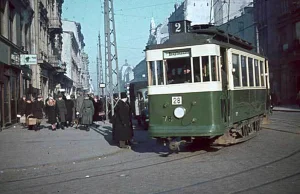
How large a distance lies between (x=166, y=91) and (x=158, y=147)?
2.82m

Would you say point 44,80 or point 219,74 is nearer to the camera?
point 219,74

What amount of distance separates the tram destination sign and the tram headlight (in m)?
1.40

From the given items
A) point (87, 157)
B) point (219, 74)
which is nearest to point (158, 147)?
point (87, 157)

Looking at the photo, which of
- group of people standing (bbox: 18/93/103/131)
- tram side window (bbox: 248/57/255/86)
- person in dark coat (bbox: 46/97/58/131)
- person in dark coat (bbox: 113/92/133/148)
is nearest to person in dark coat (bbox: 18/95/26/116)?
group of people standing (bbox: 18/93/103/131)

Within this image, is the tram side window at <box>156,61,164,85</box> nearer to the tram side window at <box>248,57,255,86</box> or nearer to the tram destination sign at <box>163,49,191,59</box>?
the tram destination sign at <box>163,49,191,59</box>

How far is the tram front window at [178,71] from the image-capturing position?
9.89m

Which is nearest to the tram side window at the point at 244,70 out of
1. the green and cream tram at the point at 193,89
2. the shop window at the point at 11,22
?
the green and cream tram at the point at 193,89

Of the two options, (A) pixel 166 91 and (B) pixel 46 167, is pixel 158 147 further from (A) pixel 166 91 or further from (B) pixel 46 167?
(B) pixel 46 167

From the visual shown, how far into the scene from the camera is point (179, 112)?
9711 millimetres

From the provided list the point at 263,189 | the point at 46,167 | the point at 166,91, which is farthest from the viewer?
the point at 166,91

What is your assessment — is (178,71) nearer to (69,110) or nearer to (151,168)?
(151,168)

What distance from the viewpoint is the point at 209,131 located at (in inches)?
372

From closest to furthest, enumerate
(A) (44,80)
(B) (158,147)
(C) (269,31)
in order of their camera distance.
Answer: (B) (158,147) < (A) (44,80) < (C) (269,31)

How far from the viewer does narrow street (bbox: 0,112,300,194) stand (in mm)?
6508
